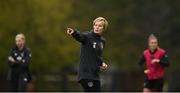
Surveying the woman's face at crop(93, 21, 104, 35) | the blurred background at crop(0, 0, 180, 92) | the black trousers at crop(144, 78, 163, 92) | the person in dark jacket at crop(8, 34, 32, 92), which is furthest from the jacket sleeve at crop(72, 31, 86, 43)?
the blurred background at crop(0, 0, 180, 92)

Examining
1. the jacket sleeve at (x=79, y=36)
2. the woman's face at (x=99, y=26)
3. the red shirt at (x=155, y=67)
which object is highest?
the woman's face at (x=99, y=26)

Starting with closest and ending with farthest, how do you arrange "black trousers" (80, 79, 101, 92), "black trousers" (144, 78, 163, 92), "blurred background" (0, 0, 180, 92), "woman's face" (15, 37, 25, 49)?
"black trousers" (80, 79, 101, 92) < "woman's face" (15, 37, 25, 49) < "black trousers" (144, 78, 163, 92) < "blurred background" (0, 0, 180, 92)

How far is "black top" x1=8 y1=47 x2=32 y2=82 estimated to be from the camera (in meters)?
20.8

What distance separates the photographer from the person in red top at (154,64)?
67.9 feet

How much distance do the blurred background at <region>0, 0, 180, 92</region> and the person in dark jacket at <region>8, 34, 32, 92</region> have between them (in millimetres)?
6522

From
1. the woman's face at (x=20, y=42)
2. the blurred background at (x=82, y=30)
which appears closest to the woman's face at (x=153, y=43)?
the woman's face at (x=20, y=42)

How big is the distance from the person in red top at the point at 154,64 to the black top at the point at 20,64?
10.0 ft

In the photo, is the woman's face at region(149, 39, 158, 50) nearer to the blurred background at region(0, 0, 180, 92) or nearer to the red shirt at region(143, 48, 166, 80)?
the red shirt at region(143, 48, 166, 80)

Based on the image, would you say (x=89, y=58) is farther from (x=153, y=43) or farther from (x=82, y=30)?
(x=82, y=30)

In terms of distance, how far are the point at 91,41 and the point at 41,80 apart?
18009 mm

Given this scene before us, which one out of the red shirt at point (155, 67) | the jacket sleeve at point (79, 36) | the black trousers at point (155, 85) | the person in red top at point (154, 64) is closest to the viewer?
the jacket sleeve at point (79, 36)

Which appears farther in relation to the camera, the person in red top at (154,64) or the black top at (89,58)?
the person in red top at (154,64)

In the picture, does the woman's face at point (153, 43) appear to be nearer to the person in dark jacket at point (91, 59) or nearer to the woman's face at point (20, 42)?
the woman's face at point (20, 42)

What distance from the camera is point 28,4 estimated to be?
38.5 meters
